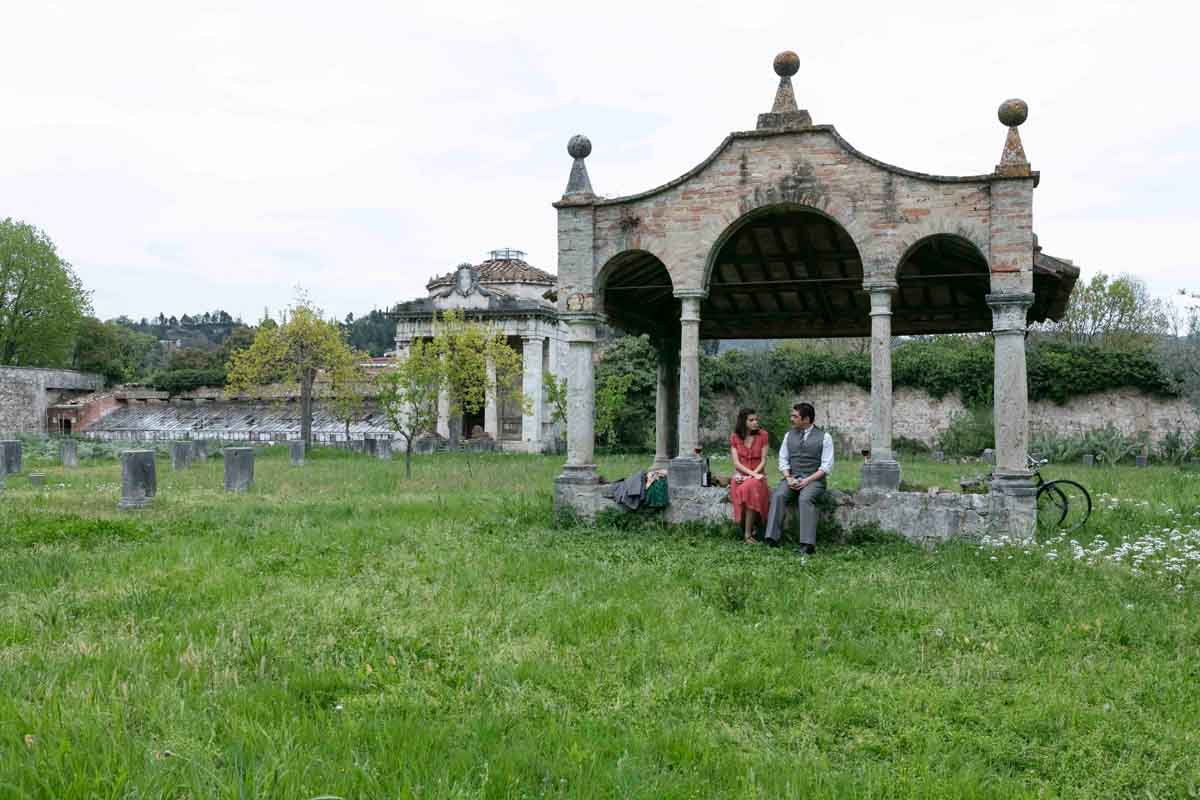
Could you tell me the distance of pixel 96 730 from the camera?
3.95m

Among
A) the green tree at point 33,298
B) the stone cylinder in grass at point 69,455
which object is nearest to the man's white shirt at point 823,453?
the stone cylinder in grass at point 69,455

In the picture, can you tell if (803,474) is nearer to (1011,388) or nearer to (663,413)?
(1011,388)

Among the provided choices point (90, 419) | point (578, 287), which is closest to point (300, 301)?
point (90, 419)

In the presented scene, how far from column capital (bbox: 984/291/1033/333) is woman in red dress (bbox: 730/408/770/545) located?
2975mm

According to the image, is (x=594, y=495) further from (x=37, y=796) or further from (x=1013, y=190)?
(x=37, y=796)

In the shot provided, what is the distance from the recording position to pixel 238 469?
54.3 ft

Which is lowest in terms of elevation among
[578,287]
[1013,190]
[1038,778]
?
[1038,778]

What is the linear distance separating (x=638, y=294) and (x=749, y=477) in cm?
488

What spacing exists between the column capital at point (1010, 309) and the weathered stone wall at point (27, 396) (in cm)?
4929

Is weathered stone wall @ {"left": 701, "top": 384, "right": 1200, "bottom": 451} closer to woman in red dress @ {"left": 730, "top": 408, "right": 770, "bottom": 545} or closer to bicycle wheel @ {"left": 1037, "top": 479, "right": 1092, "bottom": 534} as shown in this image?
bicycle wheel @ {"left": 1037, "top": 479, "right": 1092, "bottom": 534}

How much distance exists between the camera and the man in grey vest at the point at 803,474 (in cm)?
946

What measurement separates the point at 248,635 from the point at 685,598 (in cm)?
324

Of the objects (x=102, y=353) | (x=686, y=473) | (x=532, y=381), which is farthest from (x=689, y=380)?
(x=102, y=353)

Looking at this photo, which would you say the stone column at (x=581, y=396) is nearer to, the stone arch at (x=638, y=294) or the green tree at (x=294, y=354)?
the stone arch at (x=638, y=294)
